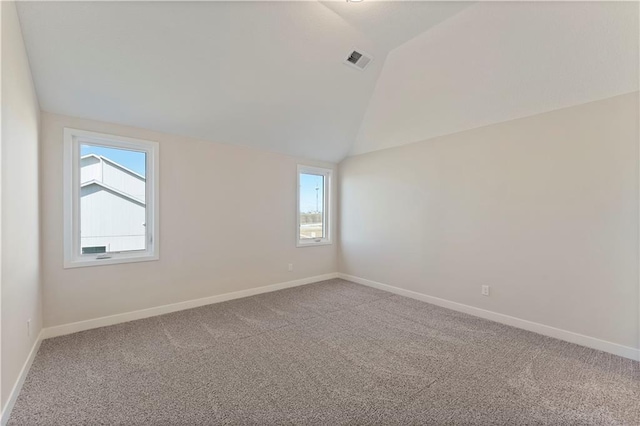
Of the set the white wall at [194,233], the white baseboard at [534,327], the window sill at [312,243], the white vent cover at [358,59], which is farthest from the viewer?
the window sill at [312,243]

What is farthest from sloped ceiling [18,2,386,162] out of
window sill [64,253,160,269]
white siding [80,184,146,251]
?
window sill [64,253,160,269]

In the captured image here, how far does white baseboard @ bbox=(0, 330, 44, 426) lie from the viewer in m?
1.69

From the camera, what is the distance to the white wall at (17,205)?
1.74 meters

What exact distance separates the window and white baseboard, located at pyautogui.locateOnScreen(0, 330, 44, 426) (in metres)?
3.28

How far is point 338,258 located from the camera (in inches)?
216

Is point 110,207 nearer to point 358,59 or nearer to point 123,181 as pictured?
point 123,181

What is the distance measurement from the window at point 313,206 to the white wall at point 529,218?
1170 mm

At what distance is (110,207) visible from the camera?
10.8 feet

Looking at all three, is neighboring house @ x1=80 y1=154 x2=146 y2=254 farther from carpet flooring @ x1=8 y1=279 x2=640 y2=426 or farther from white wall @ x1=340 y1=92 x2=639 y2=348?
white wall @ x1=340 y1=92 x2=639 y2=348

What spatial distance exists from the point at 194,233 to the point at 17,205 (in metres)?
1.89

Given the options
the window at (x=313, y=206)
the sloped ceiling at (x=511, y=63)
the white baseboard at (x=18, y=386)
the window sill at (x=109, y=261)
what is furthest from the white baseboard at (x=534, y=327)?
the white baseboard at (x=18, y=386)

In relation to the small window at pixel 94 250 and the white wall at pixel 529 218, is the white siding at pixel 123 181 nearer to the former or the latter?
the small window at pixel 94 250

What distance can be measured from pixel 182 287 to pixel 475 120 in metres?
4.25

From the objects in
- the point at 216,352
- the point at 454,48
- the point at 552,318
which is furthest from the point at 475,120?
the point at 216,352
